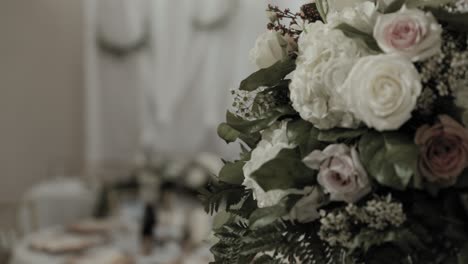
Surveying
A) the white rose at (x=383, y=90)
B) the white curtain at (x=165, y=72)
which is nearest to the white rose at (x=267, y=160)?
the white rose at (x=383, y=90)

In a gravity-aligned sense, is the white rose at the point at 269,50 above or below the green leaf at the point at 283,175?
above

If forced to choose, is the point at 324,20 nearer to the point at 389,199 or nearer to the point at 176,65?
the point at 389,199

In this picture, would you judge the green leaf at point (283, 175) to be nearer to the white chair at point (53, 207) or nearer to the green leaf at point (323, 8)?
the green leaf at point (323, 8)

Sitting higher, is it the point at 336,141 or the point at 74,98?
the point at 336,141

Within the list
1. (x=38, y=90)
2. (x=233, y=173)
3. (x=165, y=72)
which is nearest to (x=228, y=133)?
(x=233, y=173)

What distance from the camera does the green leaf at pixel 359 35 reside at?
0.63 m

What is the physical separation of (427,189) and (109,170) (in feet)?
13.7

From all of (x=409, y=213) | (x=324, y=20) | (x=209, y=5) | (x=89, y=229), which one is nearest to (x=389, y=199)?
(x=409, y=213)

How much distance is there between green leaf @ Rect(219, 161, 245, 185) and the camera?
75cm

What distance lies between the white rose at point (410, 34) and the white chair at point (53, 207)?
11.1 feet

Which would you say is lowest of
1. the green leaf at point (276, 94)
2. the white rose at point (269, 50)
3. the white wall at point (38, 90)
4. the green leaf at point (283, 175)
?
the white wall at point (38, 90)

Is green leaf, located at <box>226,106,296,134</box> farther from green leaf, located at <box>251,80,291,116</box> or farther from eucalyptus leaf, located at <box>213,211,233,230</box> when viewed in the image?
eucalyptus leaf, located at <box>213,211,233,230</box>

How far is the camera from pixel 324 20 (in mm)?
714

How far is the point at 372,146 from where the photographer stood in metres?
0.60
